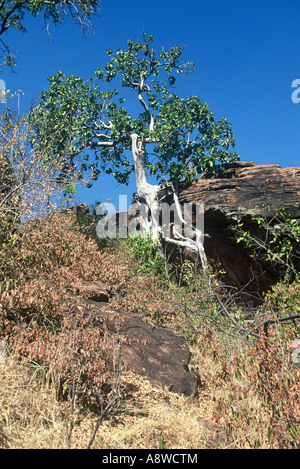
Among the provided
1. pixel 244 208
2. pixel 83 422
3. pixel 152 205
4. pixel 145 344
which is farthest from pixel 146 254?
pixel 83 422

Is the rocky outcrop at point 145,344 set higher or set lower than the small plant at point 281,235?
lower

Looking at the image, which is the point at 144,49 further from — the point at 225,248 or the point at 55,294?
the point at 55,294

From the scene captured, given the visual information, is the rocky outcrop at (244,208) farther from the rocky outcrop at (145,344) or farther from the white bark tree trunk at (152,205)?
the rocky outcrop at (145,344)

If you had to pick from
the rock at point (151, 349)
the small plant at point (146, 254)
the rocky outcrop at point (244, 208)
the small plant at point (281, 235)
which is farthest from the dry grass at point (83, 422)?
the small plant at point (146, 254)

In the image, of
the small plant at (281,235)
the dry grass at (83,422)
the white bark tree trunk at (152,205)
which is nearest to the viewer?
the dry grass at (83,422)

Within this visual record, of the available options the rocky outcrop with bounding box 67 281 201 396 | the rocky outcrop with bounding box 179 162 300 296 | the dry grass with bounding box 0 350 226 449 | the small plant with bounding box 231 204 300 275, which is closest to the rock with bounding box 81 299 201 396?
the rocky outcrop with bounding box 67 281 201 396

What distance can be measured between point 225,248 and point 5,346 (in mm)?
8333

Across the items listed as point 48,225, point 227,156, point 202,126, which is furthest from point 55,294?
point 202,126

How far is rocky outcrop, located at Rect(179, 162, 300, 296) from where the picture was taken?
10742 mm

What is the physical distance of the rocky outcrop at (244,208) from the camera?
1074cm

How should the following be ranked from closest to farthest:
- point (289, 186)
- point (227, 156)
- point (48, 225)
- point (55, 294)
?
1. point (55, 294)
2. point (48, 225)
3. point (289, 186)
4. point (227, 156)

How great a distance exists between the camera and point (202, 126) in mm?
16125

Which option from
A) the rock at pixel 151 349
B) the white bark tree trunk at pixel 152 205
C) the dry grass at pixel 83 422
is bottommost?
the dry grass at pixel 83 422

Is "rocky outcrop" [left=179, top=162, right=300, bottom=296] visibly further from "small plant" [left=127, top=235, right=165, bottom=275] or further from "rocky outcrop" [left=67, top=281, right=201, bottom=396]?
"rocky outcrop" [left=67, top=281, right=201, bottom=396]
